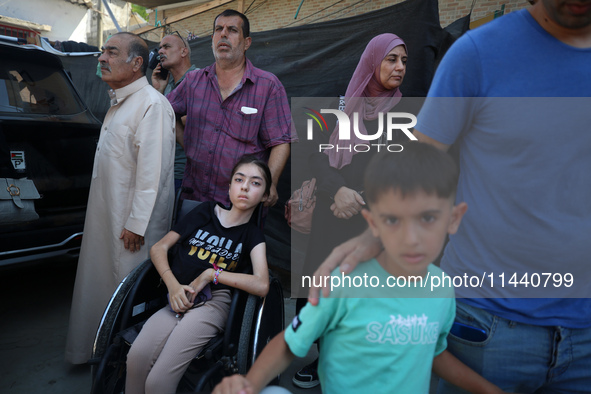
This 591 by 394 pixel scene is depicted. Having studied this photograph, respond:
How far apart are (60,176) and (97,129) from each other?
0.53 metres

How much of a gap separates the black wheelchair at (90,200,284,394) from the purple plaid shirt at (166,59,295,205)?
672mm

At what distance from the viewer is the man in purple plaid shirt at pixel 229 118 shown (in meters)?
2.57

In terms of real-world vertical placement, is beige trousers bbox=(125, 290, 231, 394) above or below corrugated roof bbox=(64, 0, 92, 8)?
below

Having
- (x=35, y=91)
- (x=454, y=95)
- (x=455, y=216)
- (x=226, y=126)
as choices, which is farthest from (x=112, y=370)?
(x=35, y=91)

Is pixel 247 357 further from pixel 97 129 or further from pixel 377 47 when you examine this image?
pixel 97 129

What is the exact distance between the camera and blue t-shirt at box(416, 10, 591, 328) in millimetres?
1003

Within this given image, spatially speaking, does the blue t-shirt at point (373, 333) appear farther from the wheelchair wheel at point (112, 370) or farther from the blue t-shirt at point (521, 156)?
the wheelchair wheel at point (112, 370)

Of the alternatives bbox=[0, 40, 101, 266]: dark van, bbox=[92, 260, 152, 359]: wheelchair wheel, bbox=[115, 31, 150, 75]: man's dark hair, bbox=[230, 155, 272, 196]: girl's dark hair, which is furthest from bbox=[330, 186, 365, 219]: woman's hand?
bbox=[0, 40, 101, 266]: dark van

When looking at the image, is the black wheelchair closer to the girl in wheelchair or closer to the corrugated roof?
the girl in wheelchair

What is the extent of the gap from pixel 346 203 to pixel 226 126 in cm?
106

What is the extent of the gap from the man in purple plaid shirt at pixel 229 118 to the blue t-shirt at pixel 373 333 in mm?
1614

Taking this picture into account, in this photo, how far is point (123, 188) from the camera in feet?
8.00

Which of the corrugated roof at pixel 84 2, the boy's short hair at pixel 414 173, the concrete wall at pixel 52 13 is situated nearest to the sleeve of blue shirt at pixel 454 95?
the boy's short hair at pixel 414 173

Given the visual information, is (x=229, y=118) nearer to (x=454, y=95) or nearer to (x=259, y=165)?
(x=259, y=165)
